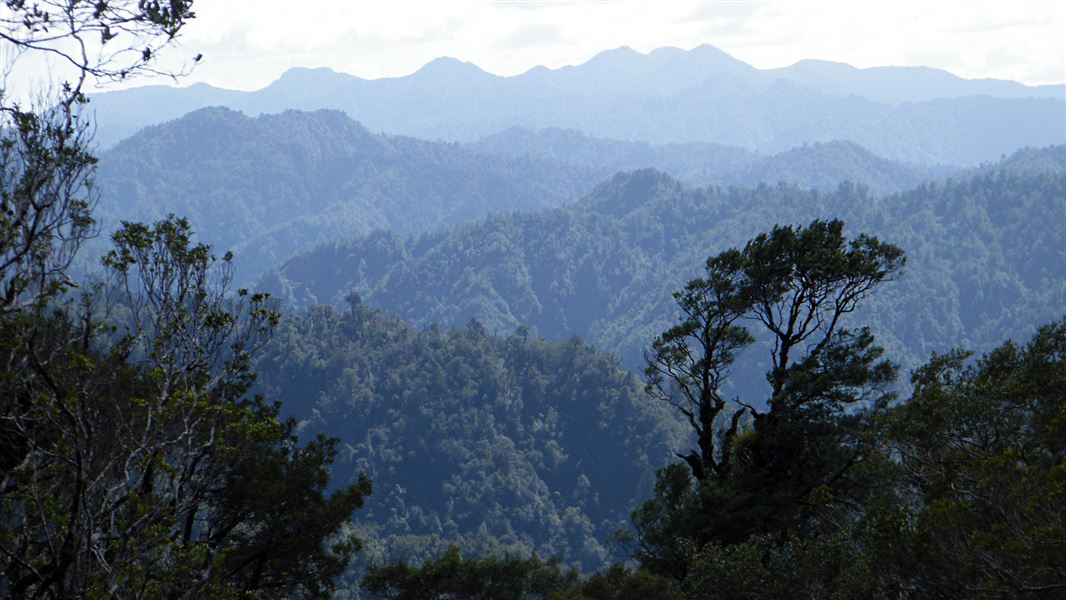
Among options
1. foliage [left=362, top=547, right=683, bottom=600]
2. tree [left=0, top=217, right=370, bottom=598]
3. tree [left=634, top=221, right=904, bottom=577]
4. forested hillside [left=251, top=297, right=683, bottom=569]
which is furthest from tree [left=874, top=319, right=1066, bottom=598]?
forested hillside [left=251, top=297, right=683, bottom=569]

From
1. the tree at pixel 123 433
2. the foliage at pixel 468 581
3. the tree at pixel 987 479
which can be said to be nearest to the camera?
Result: the tree at pixel 123 433

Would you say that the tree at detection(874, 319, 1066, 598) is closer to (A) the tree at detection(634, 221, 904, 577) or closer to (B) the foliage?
(A) the tree at detection(634, 221, 904, 577)

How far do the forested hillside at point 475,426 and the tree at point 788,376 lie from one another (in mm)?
106958

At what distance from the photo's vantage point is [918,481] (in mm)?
12312

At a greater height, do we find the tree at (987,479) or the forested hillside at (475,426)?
the forested hillside at (475,426)

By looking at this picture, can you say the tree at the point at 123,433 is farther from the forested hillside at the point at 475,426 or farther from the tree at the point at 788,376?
the forested hillside at the point at 475,426

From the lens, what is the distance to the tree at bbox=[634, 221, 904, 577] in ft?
51.2

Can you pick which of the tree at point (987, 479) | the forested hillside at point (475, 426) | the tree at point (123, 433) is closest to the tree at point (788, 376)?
the tree at point (987, 479)

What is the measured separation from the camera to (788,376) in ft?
52.6

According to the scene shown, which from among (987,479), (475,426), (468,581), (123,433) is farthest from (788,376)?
(475,426)

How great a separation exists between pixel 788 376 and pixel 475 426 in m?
136

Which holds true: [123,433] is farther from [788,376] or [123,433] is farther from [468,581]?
[468,581]

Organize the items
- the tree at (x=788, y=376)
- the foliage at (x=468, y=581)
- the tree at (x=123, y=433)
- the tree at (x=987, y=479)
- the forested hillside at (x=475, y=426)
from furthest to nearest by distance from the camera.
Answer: the forested hillside at (x=475, y=426) → the foliage at (x=468, y=581) → the tree at (x=788, y=376) → the tree at (x=987, y=479) → the tree at (x=123, y=433)

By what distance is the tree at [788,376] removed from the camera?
51.2ft
